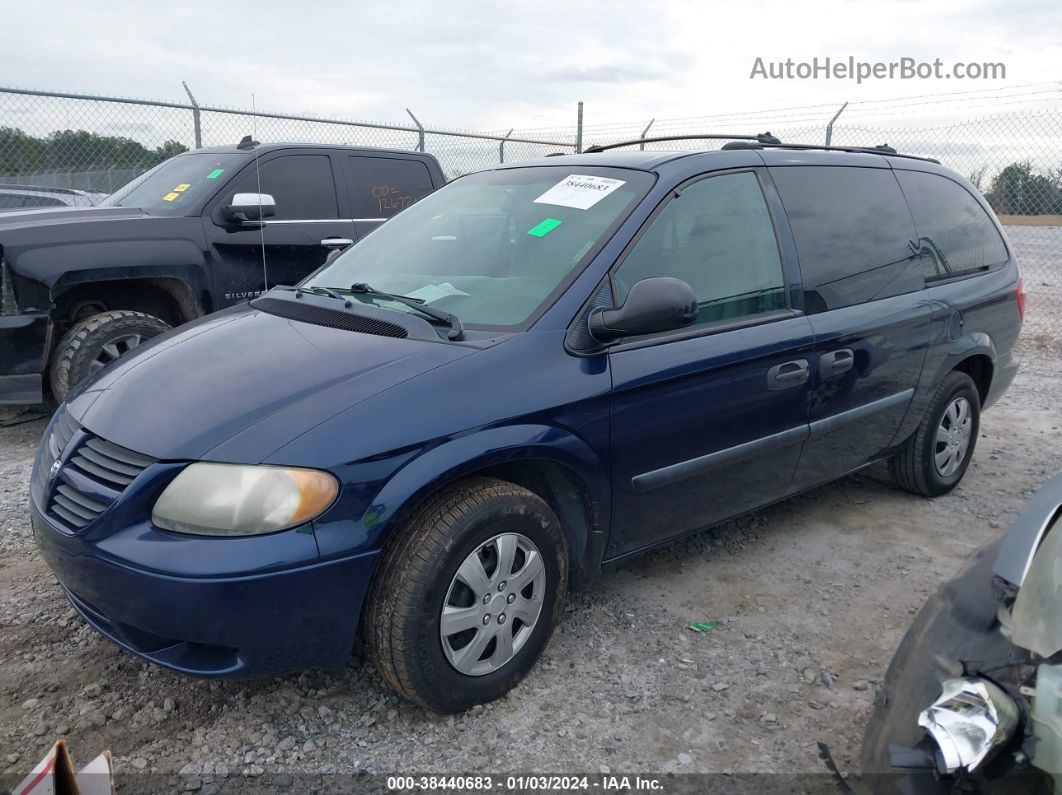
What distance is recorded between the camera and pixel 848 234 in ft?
12.1

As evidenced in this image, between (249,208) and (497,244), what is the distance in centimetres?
303

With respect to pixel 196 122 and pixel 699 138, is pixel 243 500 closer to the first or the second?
pixel 699 138

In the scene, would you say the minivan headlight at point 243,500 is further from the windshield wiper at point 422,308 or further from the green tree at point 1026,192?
the green tree at point 1026,192

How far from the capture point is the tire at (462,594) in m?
2.29

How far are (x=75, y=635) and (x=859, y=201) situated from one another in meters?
3.73

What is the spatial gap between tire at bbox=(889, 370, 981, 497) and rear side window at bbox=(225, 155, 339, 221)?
175 inches

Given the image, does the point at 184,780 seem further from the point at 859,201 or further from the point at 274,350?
the point at 859,201

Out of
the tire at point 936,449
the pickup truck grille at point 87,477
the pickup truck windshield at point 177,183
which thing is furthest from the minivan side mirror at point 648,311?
the pickup truck windshield at point 177,183

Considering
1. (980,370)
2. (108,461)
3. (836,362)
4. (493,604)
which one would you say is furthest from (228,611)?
(980,370)

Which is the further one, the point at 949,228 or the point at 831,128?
the point at 831,128

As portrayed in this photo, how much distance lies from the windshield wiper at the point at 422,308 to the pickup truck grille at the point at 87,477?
969 millimetres

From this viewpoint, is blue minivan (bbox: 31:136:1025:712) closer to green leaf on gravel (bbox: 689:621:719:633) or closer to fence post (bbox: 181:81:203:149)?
green leaf on gravel (bbox: 689:621:719:633)

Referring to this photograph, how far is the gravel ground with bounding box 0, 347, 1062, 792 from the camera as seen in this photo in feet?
7.79

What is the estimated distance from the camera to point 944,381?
4195 mm
